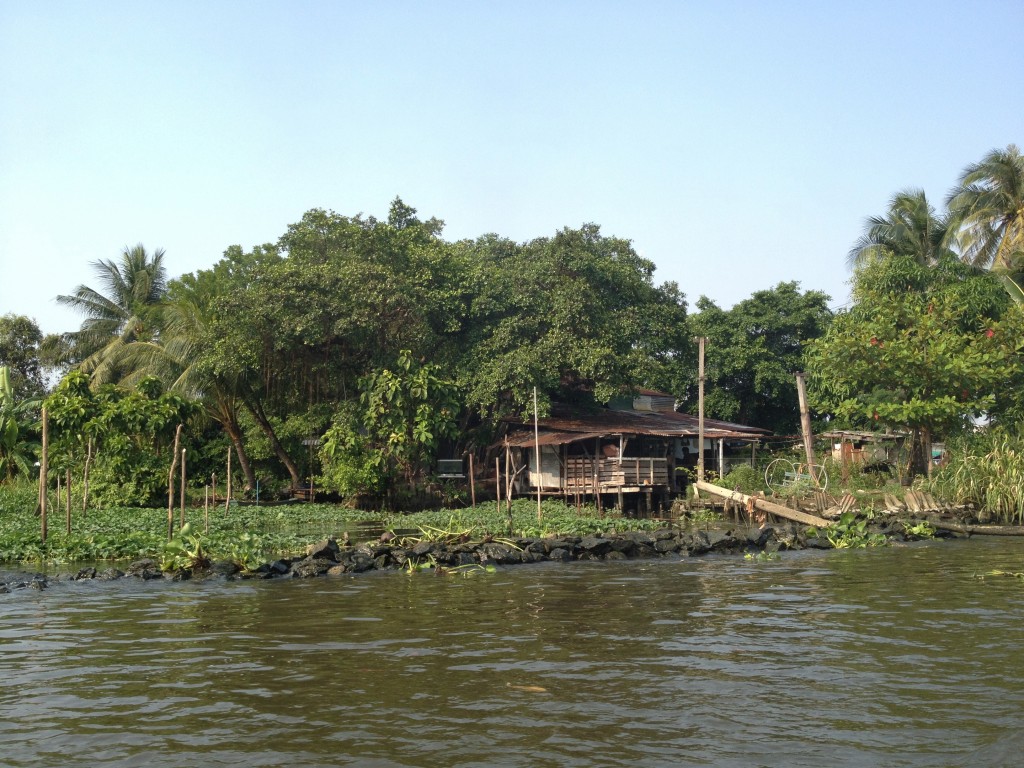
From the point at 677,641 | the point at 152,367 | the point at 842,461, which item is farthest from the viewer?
the point at 152,367

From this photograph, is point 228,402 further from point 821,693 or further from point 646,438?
point 821,693

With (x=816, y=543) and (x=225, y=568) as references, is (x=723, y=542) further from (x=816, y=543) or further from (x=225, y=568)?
(x=225, y=568)

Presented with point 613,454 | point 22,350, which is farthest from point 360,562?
point 22,350

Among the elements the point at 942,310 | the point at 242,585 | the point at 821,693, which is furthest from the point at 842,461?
the point at 821,693

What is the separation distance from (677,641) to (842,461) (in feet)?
67.9

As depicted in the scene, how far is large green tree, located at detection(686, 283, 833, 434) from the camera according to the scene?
38.2 m

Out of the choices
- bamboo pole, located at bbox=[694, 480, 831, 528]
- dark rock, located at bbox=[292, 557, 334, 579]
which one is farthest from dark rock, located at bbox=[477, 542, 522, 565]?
bamboo pole, located at bbox=[694, 480, 831, 528]

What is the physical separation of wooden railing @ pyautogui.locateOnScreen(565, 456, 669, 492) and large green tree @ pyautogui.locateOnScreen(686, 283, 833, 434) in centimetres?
999

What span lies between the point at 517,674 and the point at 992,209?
94.6 feet

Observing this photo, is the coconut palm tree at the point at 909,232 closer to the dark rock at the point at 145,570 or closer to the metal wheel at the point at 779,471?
the metal wheel at the point at 779,471

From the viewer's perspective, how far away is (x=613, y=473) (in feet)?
96.5

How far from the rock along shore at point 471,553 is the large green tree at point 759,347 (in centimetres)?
1782

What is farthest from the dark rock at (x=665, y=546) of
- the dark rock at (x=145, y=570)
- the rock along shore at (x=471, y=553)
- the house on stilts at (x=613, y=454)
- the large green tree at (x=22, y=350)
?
the large green tree at (x=22, y=350)

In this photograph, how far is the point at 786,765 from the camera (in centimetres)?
585
